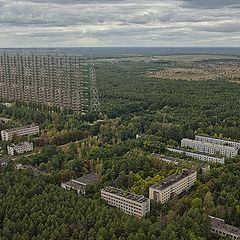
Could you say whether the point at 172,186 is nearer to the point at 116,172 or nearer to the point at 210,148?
the point at 116,172

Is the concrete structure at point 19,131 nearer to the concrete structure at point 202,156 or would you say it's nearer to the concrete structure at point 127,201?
the concrete structure at point 202,156

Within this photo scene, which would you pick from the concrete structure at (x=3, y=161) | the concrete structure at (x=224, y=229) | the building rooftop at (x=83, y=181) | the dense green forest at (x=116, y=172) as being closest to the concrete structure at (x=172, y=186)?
the dense green forest at (x=116, y=172)

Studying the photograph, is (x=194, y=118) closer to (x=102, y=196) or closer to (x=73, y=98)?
(x=73, y=98)

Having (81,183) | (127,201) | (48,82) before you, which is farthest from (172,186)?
(48,82)

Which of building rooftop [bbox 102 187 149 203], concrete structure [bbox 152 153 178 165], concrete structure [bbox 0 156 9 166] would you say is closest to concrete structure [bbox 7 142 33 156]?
concrete structure [bbox 0 156 9 166]

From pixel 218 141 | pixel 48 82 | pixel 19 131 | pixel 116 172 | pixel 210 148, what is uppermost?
pixel 48 82

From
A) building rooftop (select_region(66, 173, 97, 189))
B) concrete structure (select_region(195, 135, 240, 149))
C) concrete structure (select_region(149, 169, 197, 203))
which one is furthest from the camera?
concrete structure (select_region(195, 135, 240, 149))

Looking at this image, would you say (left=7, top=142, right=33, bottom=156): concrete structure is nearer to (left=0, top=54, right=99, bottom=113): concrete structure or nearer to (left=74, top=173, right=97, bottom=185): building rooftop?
(left=74, top=173, right=97, bottom=185): building rooftop

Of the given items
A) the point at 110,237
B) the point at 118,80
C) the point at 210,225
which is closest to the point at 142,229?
the point at 110,237
